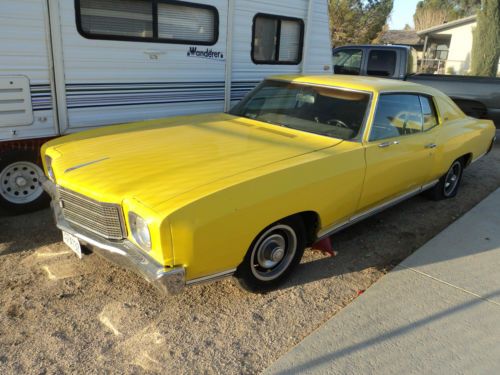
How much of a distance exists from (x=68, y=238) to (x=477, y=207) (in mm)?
4495

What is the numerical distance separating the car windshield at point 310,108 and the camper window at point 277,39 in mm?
1646

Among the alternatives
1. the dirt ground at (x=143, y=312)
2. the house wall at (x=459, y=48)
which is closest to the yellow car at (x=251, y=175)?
the dirt ground at (x=143, y=312)

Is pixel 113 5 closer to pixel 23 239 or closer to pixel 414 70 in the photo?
pixel 23 239

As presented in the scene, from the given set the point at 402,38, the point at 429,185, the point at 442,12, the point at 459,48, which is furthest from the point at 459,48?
the point at 429,185

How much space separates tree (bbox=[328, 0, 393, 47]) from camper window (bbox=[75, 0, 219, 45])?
71.7 ft

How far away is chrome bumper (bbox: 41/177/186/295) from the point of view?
2.47 meters

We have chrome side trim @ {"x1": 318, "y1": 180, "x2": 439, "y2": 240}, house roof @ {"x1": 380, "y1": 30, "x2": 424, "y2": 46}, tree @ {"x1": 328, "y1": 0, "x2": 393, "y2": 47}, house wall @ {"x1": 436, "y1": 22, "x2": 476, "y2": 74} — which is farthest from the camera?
house roof @ {"x1": 380, "y1": 30, "x2": 424, "y2": 46}

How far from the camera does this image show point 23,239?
3904 millimetres

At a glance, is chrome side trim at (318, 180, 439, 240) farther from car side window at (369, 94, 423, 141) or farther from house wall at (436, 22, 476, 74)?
house wall at (436, 22, 476, 74)

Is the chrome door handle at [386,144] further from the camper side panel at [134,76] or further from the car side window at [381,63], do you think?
the car side window at [381,63]

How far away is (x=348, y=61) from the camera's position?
30.8ft

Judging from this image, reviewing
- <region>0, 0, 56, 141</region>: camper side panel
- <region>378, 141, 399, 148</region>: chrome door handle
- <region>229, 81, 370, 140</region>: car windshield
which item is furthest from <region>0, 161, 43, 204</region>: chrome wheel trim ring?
<region>378, 141, 399, 148</region>: chrome door handle

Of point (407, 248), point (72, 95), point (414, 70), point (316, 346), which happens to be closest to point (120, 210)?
point (316, 346)

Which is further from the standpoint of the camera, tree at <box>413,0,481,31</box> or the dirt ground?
tree at <box>413,0,481,31</box>
